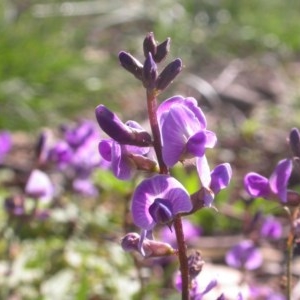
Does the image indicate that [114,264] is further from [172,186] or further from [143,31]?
[143,31]

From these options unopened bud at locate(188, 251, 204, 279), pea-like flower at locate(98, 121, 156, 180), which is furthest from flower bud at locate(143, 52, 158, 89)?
unopened bud at locate(188, 251, 204, 279)

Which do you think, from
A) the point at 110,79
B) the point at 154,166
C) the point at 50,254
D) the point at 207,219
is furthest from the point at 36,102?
the point at 154,166

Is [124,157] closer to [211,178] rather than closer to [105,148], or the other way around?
[105,148]

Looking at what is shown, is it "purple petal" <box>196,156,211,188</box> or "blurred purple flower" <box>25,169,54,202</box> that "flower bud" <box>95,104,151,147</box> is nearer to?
"purple petal" <box>196,156,211,188</box>

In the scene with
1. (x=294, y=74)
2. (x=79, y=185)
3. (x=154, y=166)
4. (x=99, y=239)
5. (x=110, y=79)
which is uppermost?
(x=154, y=166)

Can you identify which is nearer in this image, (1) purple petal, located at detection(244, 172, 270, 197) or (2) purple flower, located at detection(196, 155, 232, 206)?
(2) purple flower, located at detection(196, 155, 232, 206)

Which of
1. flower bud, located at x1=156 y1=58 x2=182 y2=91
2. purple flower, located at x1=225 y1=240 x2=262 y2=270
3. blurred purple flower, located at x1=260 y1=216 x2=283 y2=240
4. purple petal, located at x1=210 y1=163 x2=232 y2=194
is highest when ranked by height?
flower bud, located at x1=156 y1=58 x2=182 y2=91
